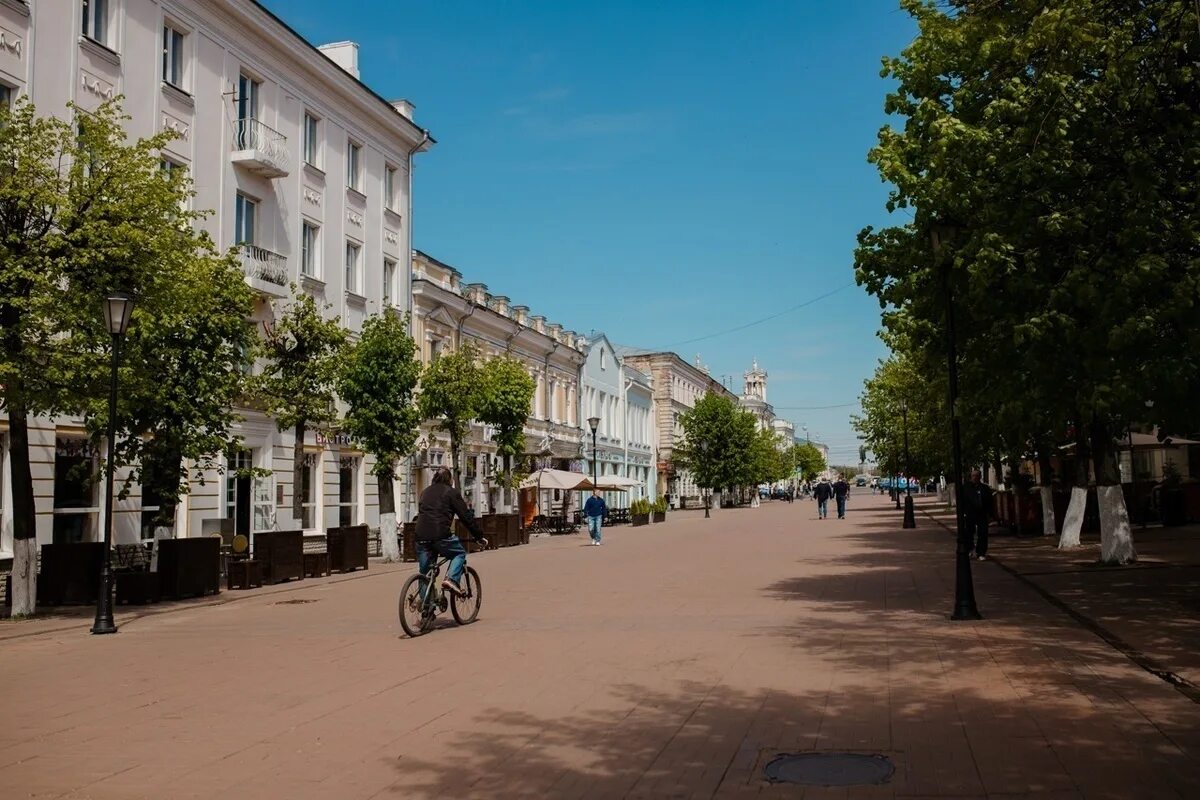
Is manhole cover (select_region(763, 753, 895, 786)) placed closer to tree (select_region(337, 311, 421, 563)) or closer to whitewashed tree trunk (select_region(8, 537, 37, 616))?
whitewashed tree trunk (select_region(8, 537, 37, 616))

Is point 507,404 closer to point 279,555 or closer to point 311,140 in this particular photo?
point 311,140

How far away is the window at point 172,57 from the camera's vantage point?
24.3 meters

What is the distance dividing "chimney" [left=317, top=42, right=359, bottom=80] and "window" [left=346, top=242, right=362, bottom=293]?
568 centimetres

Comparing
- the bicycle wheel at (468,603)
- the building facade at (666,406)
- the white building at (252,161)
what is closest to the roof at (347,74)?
the white building at (252,161)

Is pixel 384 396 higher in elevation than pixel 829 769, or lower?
higher

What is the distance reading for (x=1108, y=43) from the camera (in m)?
10.3

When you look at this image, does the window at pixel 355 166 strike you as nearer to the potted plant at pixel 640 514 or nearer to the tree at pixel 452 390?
the tree at pixel 452 390

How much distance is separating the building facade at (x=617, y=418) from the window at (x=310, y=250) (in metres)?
26.8

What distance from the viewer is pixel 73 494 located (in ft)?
70.2

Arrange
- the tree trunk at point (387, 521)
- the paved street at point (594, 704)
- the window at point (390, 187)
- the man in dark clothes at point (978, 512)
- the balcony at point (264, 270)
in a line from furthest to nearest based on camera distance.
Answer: the window at point (390, 187) < the tree trunk at point (387, 521) < the balcony at point (264, 270) < the man in dark clothes at point (978, 512) < the paved street at point (594, 704)

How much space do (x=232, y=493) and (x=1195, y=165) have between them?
2199cm

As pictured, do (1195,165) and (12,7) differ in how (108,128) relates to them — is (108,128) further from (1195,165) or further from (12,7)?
(1195,165)

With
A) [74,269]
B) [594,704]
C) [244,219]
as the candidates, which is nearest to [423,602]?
[594,704]

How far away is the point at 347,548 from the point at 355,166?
1433cm
